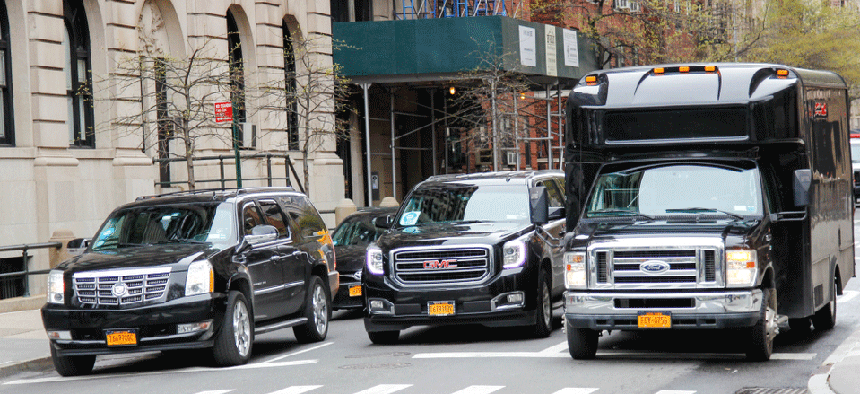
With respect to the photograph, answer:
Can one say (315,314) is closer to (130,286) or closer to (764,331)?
(130,286)

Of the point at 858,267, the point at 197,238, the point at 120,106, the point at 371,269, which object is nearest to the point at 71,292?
the point at 197,238

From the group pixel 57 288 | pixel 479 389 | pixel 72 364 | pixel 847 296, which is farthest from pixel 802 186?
pixel 72 364

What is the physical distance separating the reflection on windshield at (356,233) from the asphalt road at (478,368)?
377cm

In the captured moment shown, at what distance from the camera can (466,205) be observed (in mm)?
14859

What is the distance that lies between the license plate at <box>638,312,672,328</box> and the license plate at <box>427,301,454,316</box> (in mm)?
2963

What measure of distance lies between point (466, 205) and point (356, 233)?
4.35 meters

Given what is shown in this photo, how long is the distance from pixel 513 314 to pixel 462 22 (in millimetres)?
19340

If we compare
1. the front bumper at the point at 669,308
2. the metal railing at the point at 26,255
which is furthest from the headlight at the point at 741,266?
the metal railing at the point at 26,255

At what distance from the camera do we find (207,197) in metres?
13.6

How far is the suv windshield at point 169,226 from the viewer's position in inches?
519

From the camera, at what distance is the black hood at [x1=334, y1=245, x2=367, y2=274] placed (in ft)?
57.7

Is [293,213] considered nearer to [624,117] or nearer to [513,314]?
[513,314]

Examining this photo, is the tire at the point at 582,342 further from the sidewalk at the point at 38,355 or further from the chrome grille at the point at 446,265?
the sidewalk at the point at 38,355

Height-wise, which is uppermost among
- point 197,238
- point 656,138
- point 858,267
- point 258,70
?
point 258,70
